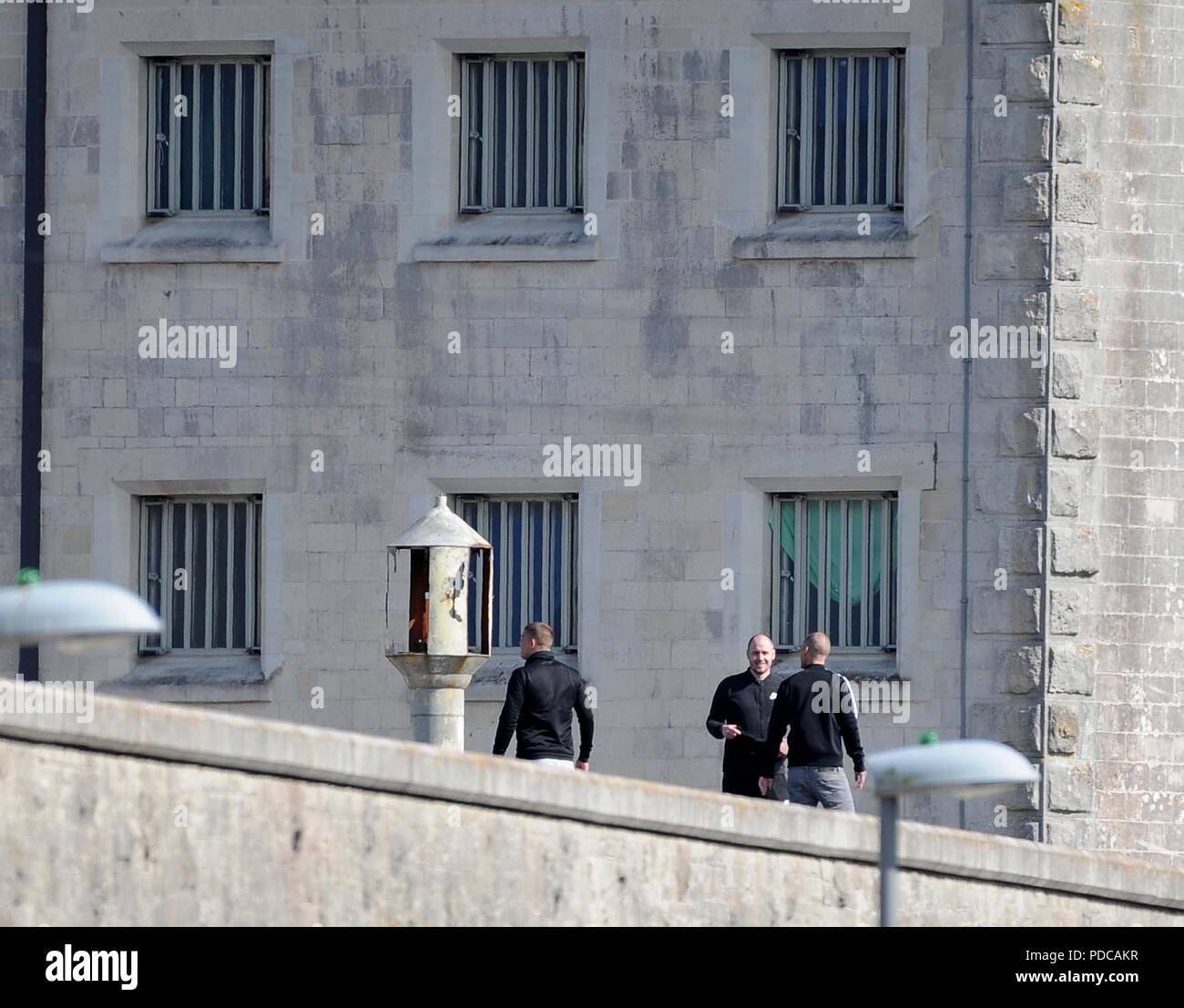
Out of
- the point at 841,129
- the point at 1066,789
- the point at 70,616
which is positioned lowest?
the point at 1066,789

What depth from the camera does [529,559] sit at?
79.4 feet

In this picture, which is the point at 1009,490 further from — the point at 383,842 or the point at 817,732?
the point at 383,842

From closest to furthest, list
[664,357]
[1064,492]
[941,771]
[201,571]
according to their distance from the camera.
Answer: [941,771] → [1064,492] → [664,357] → [201,571]

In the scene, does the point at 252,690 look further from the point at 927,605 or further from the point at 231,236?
the point at 927,605

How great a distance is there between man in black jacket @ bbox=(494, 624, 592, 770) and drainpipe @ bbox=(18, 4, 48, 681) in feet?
17.1

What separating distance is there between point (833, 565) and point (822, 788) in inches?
162

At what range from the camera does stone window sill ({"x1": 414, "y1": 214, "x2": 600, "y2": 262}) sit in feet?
78.1

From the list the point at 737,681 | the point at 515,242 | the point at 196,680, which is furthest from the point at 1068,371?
the point at 196,680

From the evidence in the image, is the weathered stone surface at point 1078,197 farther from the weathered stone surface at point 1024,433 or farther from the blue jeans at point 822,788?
the blue jeans at point 822,788

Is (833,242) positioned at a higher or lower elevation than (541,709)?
higher

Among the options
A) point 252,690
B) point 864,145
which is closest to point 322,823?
point 252,690

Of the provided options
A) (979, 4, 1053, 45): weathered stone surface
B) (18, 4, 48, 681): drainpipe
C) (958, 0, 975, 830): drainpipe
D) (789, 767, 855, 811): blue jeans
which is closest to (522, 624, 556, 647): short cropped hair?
(789, 767, 855, 811): blue jeans

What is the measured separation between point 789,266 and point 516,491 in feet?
9.20

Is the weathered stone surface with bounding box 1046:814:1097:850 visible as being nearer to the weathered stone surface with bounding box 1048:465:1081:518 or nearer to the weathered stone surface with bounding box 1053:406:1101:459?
the weathered stone surface with bounding box 1048:465:1081:518
